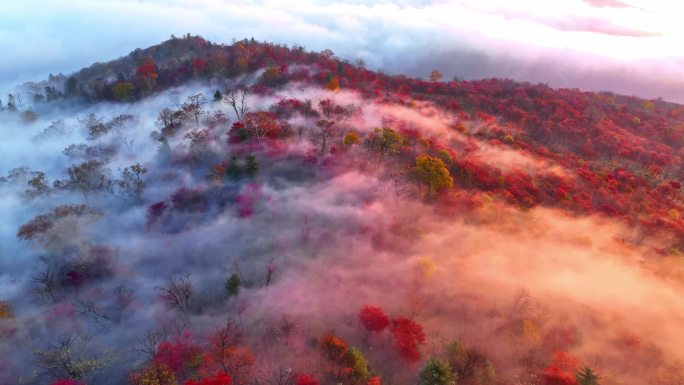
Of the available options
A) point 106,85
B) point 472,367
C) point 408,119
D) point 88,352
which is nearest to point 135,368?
point 88,352

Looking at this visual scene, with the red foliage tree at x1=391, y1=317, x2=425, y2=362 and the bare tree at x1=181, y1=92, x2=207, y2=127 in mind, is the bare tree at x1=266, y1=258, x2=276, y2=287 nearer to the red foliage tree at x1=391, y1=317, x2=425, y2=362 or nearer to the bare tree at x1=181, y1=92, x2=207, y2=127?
the red foliage tree at x1=391, y1=317, x2=425, y2=362

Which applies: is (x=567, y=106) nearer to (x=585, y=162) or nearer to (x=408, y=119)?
(x=585, y=162)

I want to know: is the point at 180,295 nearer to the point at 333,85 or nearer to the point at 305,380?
the point at 305,380

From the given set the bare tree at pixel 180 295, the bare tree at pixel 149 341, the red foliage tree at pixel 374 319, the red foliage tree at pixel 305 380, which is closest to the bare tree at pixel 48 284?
the bare tree at pixel 180 295

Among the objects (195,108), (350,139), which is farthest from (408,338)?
(195,108)

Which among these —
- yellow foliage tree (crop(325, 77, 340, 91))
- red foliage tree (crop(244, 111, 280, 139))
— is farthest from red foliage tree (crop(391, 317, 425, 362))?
yellow foliage tree (crop(325, 77, 340, 91))

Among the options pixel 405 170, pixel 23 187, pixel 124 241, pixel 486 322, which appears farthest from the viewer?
pixel 23 187

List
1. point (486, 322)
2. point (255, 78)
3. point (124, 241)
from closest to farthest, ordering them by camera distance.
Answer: point (486, 322)
point (124, 241)
point (255, 78)
